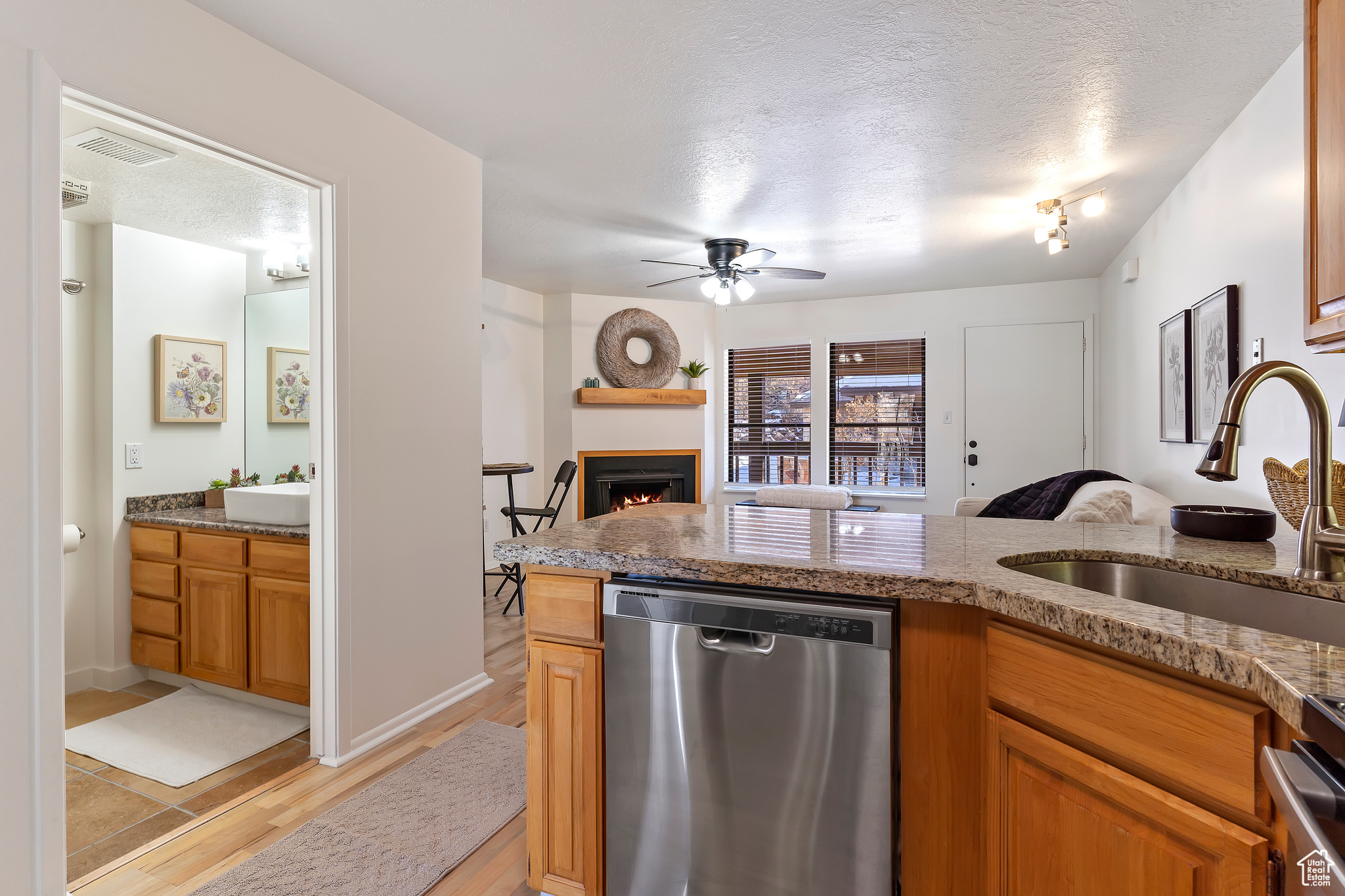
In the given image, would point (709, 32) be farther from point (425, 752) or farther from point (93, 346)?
point (93, 346)

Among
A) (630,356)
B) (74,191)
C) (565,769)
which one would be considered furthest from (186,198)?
(630,356)

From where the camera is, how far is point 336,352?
2.32 metres

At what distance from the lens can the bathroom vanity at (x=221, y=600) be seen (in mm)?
2711

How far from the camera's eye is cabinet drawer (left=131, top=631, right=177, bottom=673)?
3.06 m

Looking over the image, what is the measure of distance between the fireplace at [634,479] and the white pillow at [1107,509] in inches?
132

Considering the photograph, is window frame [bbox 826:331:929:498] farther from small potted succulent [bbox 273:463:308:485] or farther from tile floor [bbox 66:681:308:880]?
tile floor [bbox 66:681:308:880]

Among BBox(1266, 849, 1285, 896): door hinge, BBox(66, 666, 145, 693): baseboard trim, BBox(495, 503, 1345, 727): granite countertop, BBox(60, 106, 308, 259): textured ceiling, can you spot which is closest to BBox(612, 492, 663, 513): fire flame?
BBox(60, 106, 308, 259): textured ceiling

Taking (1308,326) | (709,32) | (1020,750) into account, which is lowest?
(1020,750)

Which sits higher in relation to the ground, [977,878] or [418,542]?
[418,542]

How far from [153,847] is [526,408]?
413 cm

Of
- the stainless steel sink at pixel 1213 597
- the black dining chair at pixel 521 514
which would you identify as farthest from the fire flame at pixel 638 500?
the stainless steel sink at pixel 1213 597

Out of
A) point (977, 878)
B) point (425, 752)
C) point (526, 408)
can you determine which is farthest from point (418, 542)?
point (526, 408)

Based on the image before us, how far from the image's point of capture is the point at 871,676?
129 cm

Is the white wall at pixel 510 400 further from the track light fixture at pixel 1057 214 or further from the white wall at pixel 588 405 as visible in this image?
the track light fixture at pixel 1057 214
